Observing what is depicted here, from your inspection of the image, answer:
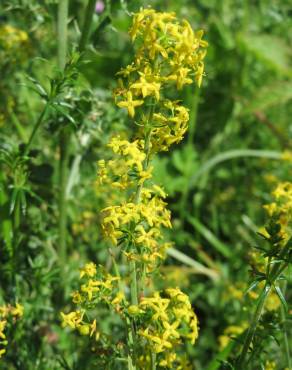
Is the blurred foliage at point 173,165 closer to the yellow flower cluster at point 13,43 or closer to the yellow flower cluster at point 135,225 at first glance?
the yellow flower cluster at point 13,43

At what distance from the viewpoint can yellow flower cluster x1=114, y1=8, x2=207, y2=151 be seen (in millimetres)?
1872

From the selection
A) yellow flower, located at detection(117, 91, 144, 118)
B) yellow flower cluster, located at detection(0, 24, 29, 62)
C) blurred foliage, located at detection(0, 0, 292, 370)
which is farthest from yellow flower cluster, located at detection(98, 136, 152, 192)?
yellow flower cluster, located at detection(0, 24, 29, 62)

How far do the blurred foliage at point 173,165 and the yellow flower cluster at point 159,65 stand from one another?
417 millimetres

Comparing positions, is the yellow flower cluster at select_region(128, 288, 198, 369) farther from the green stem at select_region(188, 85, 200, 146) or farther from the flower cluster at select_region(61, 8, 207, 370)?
the green stem at select_region(188, 85, 200, 146)

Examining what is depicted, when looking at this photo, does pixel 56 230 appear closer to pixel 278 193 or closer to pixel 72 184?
pixel 72 184

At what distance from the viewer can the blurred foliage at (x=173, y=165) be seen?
2879 millimetres

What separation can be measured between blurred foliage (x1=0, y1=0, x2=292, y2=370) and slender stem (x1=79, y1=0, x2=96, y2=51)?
128 millimetres

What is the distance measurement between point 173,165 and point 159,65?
2881mm

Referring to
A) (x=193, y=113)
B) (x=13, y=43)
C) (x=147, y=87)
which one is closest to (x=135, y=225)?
(x=147, y=87)

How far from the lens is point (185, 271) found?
4.04 m

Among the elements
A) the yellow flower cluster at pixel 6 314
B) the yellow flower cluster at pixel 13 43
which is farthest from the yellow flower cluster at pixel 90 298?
the yellow flower cluster at pixel 13 43

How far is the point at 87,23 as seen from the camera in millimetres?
2852

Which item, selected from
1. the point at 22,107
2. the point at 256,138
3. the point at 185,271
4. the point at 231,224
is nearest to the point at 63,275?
the point at 185,271

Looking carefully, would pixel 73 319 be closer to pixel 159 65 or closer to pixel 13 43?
pixel 159 65
